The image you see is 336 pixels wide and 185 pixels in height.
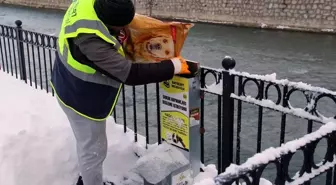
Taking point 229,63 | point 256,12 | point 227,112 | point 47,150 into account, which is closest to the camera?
point 229,63

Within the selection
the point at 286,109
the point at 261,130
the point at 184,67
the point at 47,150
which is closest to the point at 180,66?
the point at 184,67

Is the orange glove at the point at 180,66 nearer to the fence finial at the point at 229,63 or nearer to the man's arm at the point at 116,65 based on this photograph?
the man's arm at the point at 116,65

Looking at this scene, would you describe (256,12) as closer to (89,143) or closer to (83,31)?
(89,143)

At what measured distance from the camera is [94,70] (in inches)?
105

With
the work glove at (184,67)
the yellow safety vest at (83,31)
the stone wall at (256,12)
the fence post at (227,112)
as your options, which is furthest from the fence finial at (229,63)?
the stone wall at (256,12)

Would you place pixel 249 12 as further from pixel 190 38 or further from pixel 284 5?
pixel 190 38

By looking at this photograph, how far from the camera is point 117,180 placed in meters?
3.54

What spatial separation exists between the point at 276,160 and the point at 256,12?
16.4 meters

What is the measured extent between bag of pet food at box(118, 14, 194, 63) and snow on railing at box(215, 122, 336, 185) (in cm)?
122

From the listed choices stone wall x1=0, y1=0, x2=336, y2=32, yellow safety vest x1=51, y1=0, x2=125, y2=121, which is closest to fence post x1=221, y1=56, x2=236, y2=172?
yellow safety vest x1=51, y1=0, x2=125, y2=121

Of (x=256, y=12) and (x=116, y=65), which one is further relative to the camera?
(x=256, y=12)

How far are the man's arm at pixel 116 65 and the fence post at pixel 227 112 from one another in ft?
1.46

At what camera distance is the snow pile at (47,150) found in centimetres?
340

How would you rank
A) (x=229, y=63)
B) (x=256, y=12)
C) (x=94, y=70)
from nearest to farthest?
(x=94, y=70), (x=229, y=63), (x=256, y=12)
